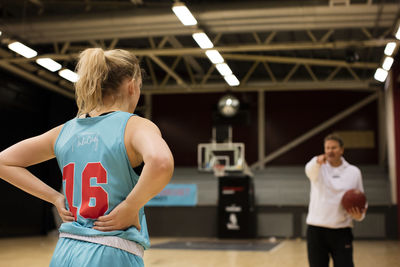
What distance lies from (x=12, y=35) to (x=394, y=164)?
10.0 m

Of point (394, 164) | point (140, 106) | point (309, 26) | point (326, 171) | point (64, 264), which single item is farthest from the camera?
point (140, 106)

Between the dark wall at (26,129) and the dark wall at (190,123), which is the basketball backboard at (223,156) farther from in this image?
the dark wall at (26,129)

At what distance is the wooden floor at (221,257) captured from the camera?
25.2 feet

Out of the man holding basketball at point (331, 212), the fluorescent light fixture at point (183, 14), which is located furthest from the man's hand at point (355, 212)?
the fluorescent light fixture at point (183, 14)

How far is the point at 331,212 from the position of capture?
427cm

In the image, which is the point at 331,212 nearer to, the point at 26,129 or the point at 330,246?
the point at 330,246

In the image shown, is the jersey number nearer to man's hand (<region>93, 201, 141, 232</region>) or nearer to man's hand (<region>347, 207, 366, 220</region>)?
man's hand (<region>93, 201, 141, 232</region>)

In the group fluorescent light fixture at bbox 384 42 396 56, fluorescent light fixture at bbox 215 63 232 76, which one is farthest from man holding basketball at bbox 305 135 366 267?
fluorescent light fixture at bbox 215 63 232 76

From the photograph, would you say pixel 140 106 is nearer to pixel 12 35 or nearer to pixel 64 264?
pixel 12 35

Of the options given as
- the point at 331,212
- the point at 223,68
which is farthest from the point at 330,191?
the point at 223,68

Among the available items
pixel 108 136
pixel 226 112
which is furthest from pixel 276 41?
pixel 108 136

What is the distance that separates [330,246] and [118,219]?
3.17m

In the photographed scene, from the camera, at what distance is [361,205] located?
13.6 ft

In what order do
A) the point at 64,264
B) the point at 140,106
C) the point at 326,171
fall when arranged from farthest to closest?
the point at 140,106
the point at 326,171
the point at 64,264
